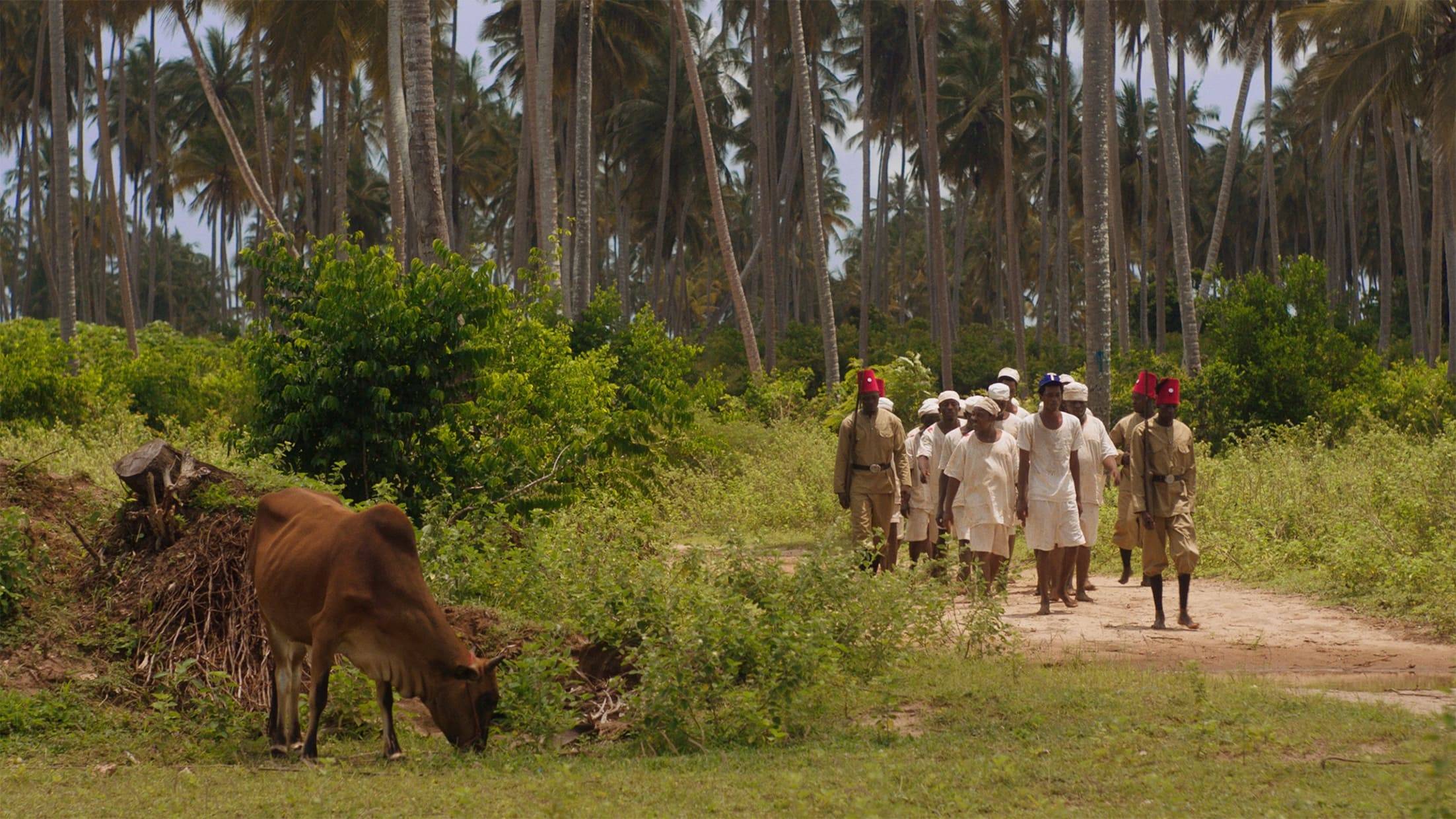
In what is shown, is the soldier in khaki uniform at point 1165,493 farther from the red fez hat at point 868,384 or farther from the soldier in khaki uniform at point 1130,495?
the red fez hat at point 868,384

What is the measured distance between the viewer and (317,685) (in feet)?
18.9

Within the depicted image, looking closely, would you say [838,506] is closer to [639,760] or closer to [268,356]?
[268,356]

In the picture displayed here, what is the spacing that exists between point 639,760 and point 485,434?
17.7 ft

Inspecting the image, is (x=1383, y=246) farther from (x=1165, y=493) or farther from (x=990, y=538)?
(x=1165, y=493)

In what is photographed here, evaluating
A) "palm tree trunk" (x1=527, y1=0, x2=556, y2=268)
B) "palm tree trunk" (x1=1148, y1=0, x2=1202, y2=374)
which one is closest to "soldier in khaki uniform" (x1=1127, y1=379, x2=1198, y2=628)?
"palm tree trunk" (x1=527, y1=0, x2=556, y2=268)

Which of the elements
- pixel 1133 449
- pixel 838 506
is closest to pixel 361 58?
→ pixel 838 506

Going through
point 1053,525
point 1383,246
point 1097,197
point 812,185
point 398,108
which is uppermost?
point 398,108

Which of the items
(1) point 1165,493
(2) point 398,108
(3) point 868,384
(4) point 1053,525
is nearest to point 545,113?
(2) point 398,108

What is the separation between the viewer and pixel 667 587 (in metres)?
7.38

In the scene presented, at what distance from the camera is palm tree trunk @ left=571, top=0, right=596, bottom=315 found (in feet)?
79.7

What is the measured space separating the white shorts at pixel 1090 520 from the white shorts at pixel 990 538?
120 centimetres

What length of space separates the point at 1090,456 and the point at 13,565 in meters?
8.18

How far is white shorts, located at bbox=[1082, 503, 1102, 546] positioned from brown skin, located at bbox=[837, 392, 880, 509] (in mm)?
2131

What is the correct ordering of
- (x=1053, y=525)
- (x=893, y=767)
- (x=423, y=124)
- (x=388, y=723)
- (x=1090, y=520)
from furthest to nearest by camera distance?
(x=423, y=124)
(x=1090, y=520)
(x=1053, y=525)
(x=388, y=723)
(x=893, y=767)
